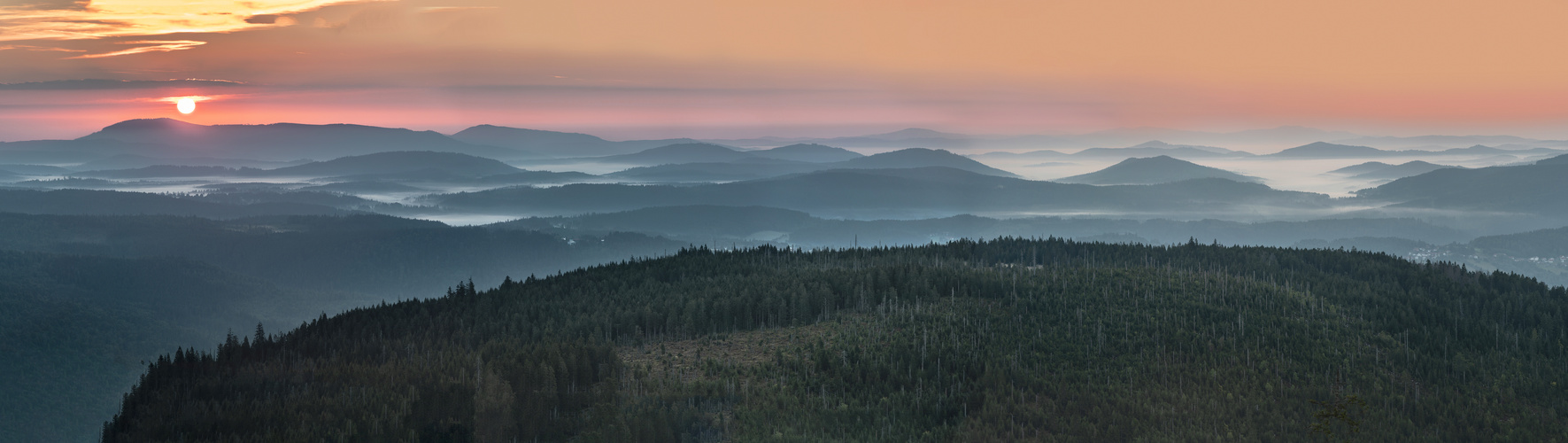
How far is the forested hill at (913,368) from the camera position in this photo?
91.1 m

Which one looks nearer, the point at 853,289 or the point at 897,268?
the point at 853,289

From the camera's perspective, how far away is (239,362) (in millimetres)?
149625

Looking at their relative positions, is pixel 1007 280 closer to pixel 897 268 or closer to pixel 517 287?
pixel 897 268

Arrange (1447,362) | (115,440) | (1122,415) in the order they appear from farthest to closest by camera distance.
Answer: (1447,362) < (115,440) < (1122,415)

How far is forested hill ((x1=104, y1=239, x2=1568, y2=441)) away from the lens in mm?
91125

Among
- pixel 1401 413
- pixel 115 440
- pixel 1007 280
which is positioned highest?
pixel 1007 280

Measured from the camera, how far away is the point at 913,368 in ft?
336

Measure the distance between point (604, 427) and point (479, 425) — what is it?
564 inches

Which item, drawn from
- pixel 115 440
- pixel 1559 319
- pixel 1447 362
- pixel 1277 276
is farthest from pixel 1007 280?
pixel 115 440

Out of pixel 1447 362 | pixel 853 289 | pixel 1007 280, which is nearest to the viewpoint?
pixel 1447 362

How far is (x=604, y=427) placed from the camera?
281 feet

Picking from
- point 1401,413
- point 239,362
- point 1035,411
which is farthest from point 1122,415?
point 239,362

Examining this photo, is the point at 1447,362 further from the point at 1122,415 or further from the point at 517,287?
the point at 517,287

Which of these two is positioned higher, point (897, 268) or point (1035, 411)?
point (897, 268)
